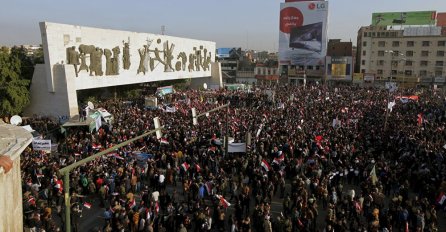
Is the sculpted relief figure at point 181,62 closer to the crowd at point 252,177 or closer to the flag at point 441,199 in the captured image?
the crowd at point 252,177

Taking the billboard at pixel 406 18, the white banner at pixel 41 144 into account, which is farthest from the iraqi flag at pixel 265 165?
the billboard at pixel 406 18

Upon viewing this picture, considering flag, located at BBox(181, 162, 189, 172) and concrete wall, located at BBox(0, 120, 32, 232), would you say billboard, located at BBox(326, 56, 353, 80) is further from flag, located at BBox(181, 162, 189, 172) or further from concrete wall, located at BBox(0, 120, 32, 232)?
concrete wall, located at BBox(0, 120, 32, 232)

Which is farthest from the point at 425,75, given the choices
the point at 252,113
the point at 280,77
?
the point at 252,113

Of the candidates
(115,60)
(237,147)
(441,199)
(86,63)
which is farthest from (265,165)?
(115,60)

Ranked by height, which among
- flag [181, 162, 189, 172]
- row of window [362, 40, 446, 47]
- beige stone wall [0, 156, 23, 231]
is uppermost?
row of window [362, 40, 446, 47]

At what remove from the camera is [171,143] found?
19.5m

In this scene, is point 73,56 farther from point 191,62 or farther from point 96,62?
point 191,62

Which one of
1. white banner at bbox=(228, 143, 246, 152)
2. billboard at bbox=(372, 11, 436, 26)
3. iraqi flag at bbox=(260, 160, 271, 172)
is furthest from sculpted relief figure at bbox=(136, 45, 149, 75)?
billboard at bbox=(372, 11, 436, 26)

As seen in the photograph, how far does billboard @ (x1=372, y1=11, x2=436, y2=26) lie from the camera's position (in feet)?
233

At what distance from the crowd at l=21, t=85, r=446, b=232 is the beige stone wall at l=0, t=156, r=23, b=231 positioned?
4723mm

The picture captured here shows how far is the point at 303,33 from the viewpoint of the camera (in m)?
70.6

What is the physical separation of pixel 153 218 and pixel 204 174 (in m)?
4.07

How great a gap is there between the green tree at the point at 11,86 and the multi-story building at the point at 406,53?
57971mm

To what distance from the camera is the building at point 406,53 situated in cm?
6800
